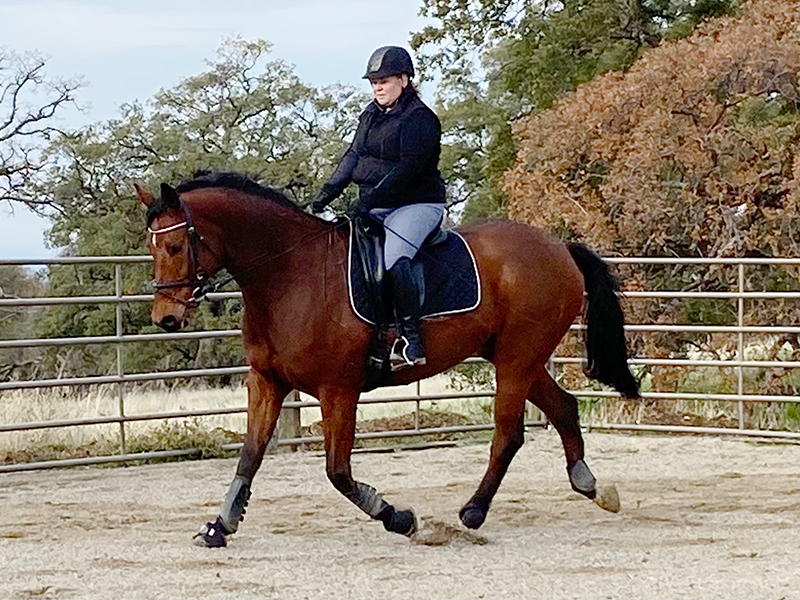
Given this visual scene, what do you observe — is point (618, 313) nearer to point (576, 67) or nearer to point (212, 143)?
point (576, 67)

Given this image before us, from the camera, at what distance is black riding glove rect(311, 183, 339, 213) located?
6.44 m

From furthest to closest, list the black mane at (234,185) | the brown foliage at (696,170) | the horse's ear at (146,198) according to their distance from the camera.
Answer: the brown foliage at (696,170) → the black mane at (234,185) → the horse's ear at (146,198)

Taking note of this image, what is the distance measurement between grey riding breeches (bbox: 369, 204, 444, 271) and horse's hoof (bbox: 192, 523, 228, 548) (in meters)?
1.46

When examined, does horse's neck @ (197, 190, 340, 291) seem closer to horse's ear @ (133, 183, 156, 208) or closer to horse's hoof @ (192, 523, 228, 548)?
horse's ear @ (133, 183, 156, 208)

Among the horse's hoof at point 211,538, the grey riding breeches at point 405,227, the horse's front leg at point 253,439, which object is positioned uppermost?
the grey riding breeches at point 405,227

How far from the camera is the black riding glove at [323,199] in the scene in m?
6.44

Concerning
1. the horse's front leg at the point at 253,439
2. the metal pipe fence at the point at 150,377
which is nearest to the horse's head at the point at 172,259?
the horse's front leg at the point at 253,439

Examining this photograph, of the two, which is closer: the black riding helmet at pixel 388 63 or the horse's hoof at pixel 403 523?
the horse's hoof at pixel 403 523

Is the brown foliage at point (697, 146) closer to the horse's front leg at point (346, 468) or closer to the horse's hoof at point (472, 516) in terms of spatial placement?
the horse's hoof at point (472, 516)

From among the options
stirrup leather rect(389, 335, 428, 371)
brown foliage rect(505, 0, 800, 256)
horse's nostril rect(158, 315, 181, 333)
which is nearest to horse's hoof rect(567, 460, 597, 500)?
stirrup leather rect(389, 335, 428, 371)

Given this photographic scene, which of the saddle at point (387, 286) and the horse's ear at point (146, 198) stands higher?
the horse's ear at point (146, 198)

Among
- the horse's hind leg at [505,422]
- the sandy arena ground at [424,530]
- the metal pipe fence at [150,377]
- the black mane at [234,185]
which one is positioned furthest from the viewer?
the metal pipe fence at [150,377]

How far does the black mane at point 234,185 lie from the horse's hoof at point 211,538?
1.57 m

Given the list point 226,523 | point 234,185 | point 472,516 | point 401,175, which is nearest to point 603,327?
point 472,516
